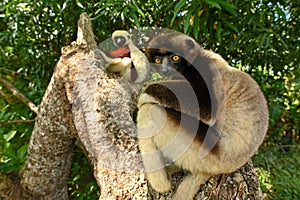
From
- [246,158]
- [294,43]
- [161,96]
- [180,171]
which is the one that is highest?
[294,43]

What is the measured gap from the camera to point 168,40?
10.4 ft

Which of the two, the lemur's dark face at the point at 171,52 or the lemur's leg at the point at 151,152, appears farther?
the lemur's dark face at the point at 171,52

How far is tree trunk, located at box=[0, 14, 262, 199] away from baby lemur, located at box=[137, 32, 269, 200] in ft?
0.41

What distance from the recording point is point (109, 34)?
490cm

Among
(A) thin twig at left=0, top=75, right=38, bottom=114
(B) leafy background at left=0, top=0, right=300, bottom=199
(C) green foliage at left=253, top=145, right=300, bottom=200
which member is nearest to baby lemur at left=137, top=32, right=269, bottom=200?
(B) leafy background at left=0, top=0, right=300, bottom=199

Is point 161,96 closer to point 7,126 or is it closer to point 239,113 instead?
point 239,113

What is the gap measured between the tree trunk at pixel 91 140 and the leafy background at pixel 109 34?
464 mm

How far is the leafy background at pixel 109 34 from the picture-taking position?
13.6 ft

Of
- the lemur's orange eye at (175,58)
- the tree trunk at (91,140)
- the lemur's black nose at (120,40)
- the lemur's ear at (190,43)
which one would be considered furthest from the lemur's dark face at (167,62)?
the lemur's black nose at (120,40)

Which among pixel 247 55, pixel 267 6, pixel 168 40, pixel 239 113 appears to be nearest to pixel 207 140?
Result: pixel 239 113

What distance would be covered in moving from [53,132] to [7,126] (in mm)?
1652

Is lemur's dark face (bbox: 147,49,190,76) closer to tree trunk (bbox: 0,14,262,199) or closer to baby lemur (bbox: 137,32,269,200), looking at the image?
baby lemur (bbox: 137,32,269,200)

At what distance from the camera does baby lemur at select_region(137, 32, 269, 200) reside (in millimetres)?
2645

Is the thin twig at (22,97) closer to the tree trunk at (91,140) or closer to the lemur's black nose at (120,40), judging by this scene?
the tree trunk at (91,140)
